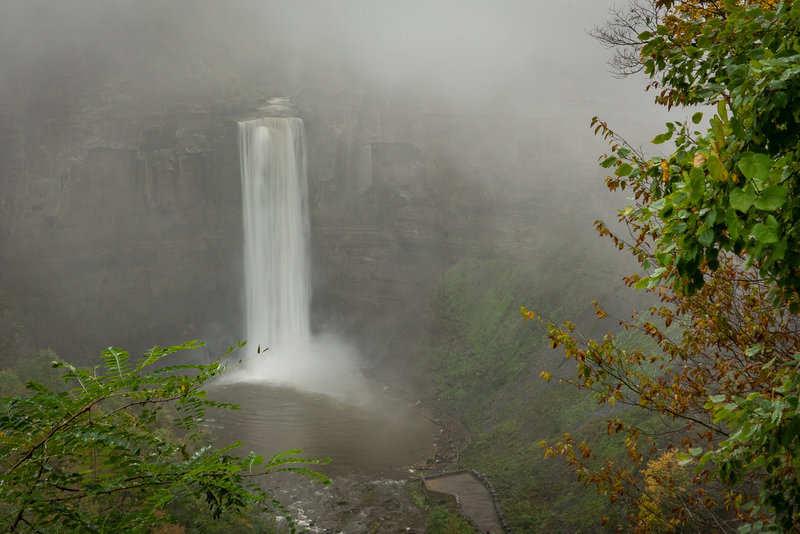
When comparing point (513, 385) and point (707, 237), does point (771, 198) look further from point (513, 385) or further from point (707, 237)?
point (513, 385)

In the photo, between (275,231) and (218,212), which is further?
(218,212)

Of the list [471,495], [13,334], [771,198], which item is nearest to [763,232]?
[771,198]

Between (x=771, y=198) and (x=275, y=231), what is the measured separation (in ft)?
140

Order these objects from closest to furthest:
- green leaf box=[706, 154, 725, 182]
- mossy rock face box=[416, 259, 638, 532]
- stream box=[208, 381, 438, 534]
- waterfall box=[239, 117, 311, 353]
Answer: green leaf box=[706, 154, 725, 182], mossy rock face box=[416, 259, 638, 532], stream box=[208, 381, 438, 534], waterfall box=[239, 117, 311, 353]

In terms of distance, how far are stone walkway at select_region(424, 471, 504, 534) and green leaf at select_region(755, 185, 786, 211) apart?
57.1 feet

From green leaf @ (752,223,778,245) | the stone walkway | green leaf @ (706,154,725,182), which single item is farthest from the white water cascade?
green leaf @ (752,223,778,245)

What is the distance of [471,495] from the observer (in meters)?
20.9

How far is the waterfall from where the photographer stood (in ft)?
140

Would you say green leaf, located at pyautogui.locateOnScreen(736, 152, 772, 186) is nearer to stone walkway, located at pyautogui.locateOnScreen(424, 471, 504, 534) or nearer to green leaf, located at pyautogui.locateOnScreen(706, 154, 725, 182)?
green leaf, located at pyautogui.locateOnScreen(706, 154, 725, 182)

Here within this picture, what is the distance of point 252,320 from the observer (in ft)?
145

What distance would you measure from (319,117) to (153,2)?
2323 centimetres

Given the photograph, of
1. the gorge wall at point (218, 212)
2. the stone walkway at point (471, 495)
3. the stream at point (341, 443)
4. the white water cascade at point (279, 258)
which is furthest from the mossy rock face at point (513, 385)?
the white water cascade at point (279, 258)

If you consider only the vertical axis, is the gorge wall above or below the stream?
above

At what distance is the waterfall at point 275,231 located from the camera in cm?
4256
